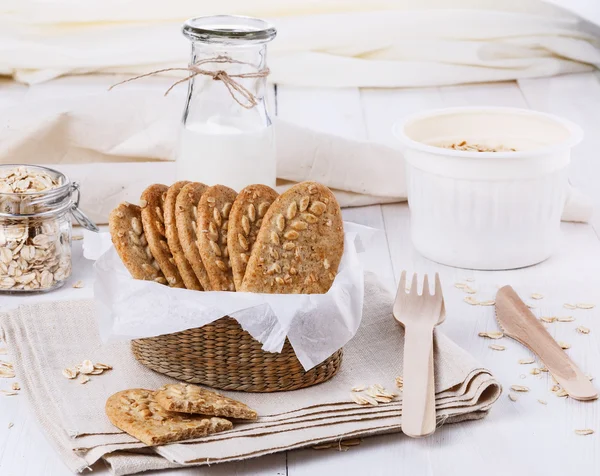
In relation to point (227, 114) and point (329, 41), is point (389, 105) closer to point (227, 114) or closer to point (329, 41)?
point (329, 41)

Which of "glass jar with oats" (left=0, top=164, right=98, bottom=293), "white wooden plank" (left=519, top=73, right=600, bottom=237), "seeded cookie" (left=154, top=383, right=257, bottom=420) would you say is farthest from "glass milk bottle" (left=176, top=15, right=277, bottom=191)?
"white wooden plank" (left=519, top=73, right=600, bottom=237)

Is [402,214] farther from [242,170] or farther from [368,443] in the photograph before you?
[368,443]

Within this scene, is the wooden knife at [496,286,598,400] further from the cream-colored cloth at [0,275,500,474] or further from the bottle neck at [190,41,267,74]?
the bottle neck at [190,41,267,74]

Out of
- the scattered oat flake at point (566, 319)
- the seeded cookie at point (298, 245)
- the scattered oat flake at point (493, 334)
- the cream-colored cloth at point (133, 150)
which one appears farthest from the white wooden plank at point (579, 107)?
the seeded cookie at point (298, 245)

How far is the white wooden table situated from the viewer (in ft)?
3.43

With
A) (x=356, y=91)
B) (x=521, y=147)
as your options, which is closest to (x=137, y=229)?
(x=521, y=147)

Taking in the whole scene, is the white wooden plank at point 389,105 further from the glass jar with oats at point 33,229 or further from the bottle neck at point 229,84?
the glass jar with oats at point 33,229

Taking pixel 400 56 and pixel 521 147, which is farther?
pixel 400 56

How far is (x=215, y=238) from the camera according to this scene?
118 cm

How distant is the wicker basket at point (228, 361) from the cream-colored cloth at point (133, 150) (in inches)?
26.9

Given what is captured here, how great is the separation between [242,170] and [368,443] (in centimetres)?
53

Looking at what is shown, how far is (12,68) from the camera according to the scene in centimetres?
262

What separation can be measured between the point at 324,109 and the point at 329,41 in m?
0.31

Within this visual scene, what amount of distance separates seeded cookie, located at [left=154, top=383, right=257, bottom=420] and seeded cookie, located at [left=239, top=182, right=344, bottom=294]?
14cm
